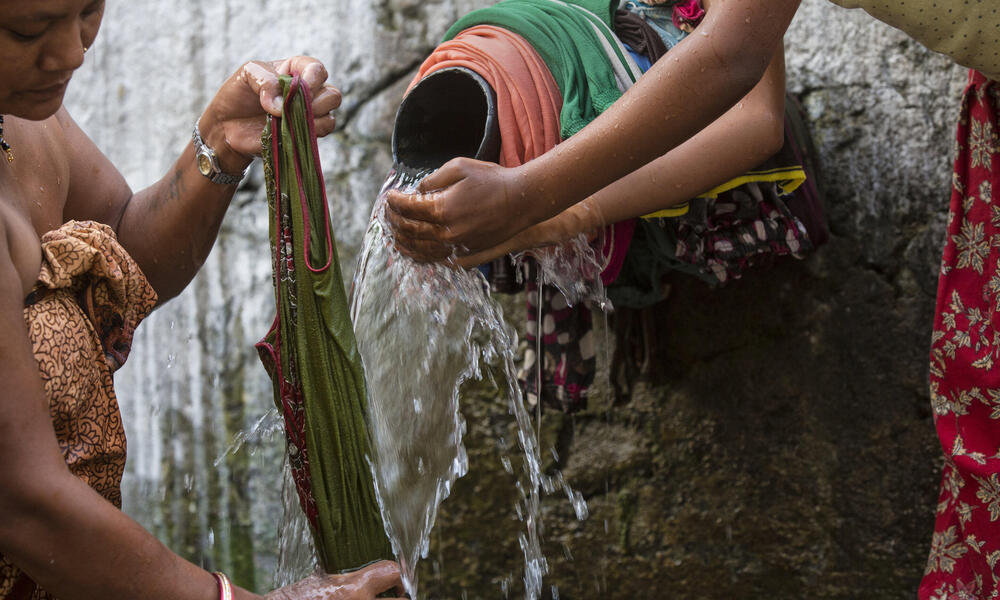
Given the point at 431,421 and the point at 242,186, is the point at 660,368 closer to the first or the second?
the point at 431,421

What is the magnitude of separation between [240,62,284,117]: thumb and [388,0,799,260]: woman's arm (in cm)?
25

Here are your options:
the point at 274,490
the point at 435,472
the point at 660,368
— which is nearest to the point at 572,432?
the point at 660,368

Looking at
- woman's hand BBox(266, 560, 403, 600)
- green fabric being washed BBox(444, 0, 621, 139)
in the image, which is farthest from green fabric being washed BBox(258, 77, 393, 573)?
green fabric being washed BBox(444, 0, 621, 139)

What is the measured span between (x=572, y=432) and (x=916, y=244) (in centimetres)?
104

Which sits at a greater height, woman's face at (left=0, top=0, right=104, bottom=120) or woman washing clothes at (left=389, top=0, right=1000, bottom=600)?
woman's face at (left=0, top=0, right=104, bottom=120)

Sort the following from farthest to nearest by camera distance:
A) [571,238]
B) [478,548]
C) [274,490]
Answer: [274,490] → [478,548] → [571,238]

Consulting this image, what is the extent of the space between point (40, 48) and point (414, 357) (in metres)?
1.02

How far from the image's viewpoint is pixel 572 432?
107 inches

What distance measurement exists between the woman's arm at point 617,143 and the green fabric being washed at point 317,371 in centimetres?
21

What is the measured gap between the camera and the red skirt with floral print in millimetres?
1624

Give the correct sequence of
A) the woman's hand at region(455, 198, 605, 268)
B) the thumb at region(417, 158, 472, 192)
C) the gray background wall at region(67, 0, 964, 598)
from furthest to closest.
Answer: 1. the gray background wall at region(67, 0, 964, 598)
2. the woman's hand at region(455, 198, 605, 268)
3. the thumb at region(417, 158, 472, 192)

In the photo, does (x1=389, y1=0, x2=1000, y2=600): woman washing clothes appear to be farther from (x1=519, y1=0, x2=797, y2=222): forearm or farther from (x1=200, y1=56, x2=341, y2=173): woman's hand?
(x1=200, y1=56, x2=341, y2=173): woman's hand

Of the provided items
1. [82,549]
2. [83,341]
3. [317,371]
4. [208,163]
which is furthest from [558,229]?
[82,549]

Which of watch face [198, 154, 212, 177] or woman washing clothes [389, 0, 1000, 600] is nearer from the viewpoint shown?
woman washing clothes [389, 0, 1000, 600]
